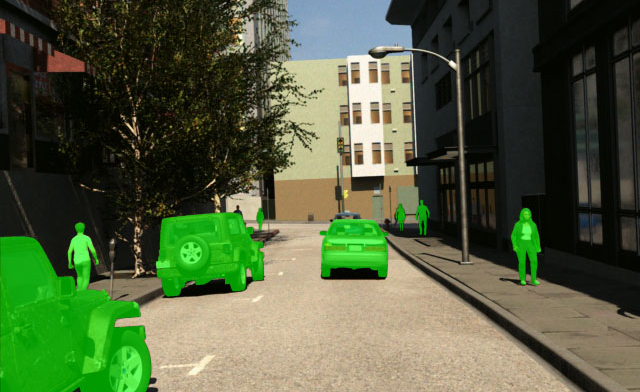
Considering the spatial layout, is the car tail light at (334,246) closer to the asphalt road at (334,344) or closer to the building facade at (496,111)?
the asphalt road at (334,344)

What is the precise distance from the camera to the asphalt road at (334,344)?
675cm

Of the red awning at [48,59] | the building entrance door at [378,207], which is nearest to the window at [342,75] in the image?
the building entrance door at [378,207]

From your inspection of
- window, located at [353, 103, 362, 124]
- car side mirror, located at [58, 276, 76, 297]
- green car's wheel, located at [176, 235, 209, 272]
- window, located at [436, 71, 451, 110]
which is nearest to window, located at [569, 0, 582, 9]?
green car's wheel, located at [176, 235, 209, 272]

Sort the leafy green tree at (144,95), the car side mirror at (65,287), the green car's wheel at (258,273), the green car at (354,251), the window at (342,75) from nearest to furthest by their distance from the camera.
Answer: the car side mirror at (65,287)
the green car at (354,251)
the green car's wheel at (258,273)
the leafy green tree at (144,95)
the window at (342,75)

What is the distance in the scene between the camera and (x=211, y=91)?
19.4 metres

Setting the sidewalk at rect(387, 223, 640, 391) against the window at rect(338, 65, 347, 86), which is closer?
the sidewalk at rect(387, 223, 640, 391)

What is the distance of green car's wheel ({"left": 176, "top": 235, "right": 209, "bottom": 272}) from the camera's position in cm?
1265

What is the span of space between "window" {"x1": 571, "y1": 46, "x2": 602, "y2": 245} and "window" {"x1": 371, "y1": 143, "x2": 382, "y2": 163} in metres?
50.8

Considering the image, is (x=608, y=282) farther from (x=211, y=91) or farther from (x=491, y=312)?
(x=211, y=91)

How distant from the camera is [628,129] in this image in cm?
1317

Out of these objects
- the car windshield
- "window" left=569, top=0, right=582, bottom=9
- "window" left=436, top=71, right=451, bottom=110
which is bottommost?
the car windshield

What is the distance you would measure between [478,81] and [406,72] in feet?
140

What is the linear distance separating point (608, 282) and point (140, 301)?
9.75 meters

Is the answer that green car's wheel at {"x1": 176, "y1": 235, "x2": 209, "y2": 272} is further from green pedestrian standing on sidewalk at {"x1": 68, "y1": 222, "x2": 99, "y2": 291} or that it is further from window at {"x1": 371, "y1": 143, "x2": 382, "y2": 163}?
window at {"x1": 371, "y1": 143, "x2": 382, "y2": 163}
